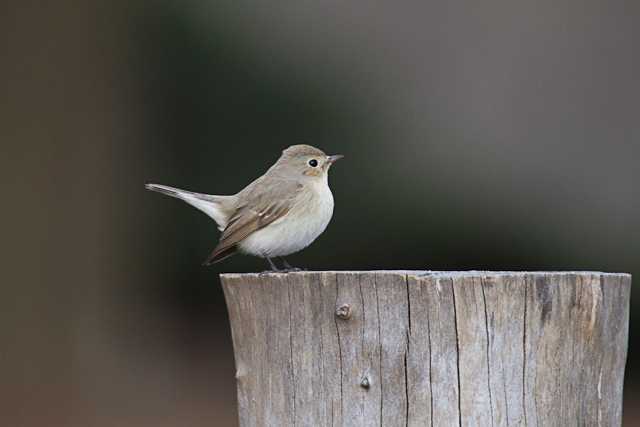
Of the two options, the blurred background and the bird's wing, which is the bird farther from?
the blurred background

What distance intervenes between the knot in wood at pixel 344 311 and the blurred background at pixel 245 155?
6331mm

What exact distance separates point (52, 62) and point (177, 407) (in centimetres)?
351

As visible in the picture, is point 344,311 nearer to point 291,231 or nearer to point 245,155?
point 291,231

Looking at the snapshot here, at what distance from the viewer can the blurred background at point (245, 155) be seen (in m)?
9.71

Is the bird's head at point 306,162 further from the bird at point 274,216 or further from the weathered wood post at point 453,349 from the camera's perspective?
the weathered wood post at point 453,349

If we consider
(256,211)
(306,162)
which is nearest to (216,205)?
(256,211)

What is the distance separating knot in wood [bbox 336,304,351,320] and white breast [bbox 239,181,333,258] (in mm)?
2145

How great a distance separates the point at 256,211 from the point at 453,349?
7.87 feet

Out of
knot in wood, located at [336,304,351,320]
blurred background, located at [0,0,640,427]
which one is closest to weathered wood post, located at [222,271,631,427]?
knot in wood, located at [336,304,351,320]

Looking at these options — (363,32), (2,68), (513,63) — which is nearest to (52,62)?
(2,68)

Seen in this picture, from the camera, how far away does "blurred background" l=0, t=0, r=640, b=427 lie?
382 inches

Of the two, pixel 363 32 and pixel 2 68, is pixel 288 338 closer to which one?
pixel 363 32

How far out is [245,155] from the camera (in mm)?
10773

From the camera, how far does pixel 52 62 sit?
1104cm
